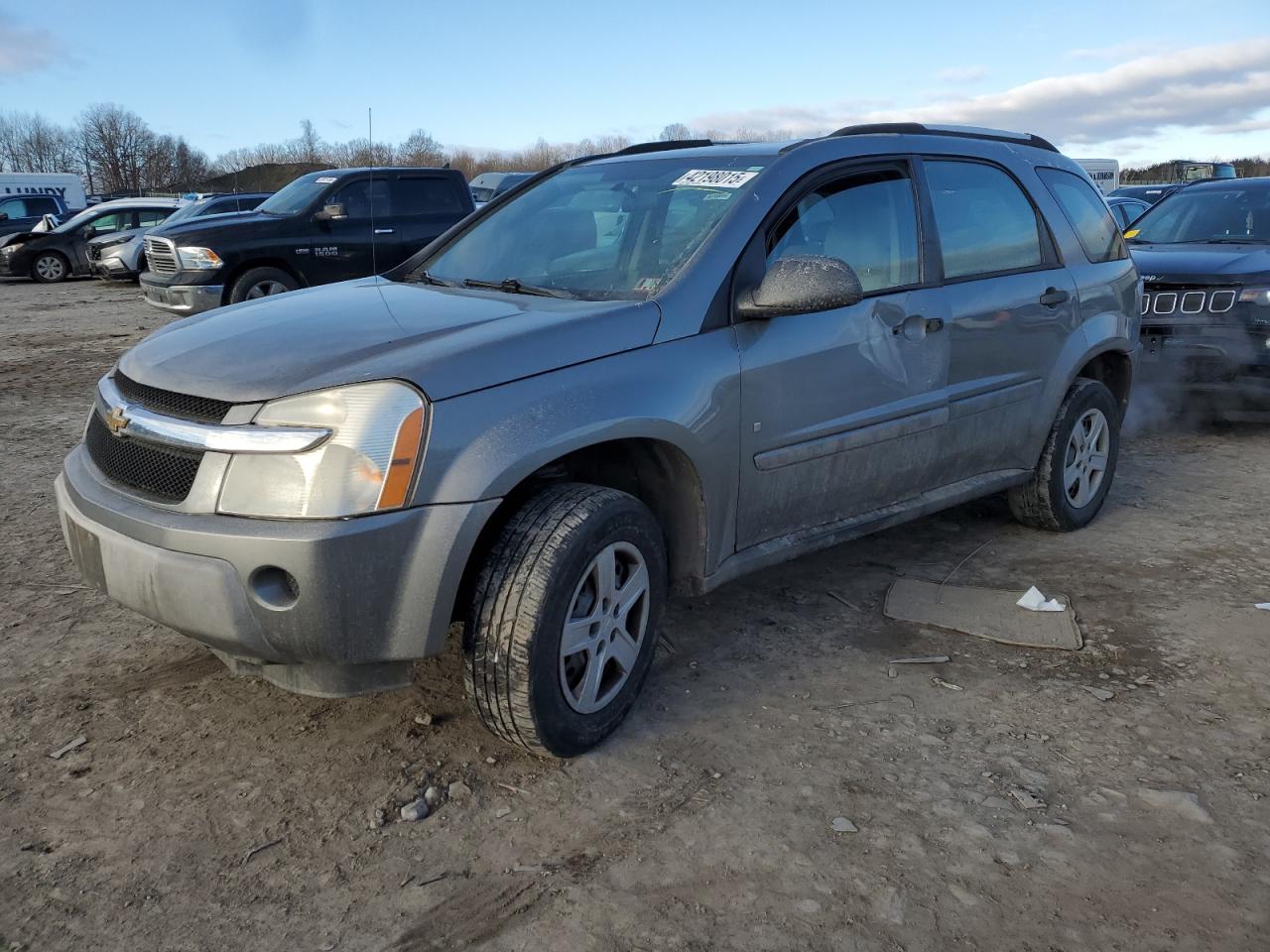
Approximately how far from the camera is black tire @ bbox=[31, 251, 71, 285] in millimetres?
20000

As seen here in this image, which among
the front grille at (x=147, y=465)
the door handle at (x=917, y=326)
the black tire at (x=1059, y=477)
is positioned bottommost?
the black tire at (x=1059, y=477)

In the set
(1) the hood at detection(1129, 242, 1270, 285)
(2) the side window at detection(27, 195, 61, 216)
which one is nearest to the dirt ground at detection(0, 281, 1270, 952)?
(1) the hood at detection(1129, 242, 1270, 285)

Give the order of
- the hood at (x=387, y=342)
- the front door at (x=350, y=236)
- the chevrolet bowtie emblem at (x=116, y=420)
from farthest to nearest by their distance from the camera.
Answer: the front door at (x=350, y=236), the chevrolet bowtie emblem at (x=116, y=420), the hood at (x=387, y=342)

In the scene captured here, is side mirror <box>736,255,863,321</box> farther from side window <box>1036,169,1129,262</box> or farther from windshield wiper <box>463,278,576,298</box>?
side window <box>1036,169,1129,262</box>

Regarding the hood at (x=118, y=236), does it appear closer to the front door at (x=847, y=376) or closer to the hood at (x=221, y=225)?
the hood at (x=221, y=225)

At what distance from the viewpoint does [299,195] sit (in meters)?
11.8

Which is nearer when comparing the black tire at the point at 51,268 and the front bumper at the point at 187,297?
the front bumper at the point at 187,297

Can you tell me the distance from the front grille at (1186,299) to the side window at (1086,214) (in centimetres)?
207

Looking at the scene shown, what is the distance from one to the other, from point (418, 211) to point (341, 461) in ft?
33.7

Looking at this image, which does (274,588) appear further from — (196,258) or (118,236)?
(118,236)

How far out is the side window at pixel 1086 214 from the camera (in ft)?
16.1

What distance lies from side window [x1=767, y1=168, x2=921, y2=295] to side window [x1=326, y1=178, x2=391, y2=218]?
867cm

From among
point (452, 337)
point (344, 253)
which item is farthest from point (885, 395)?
point (344, 253)

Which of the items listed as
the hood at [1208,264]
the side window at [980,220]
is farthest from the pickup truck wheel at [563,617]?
the hood at [1208,264]
